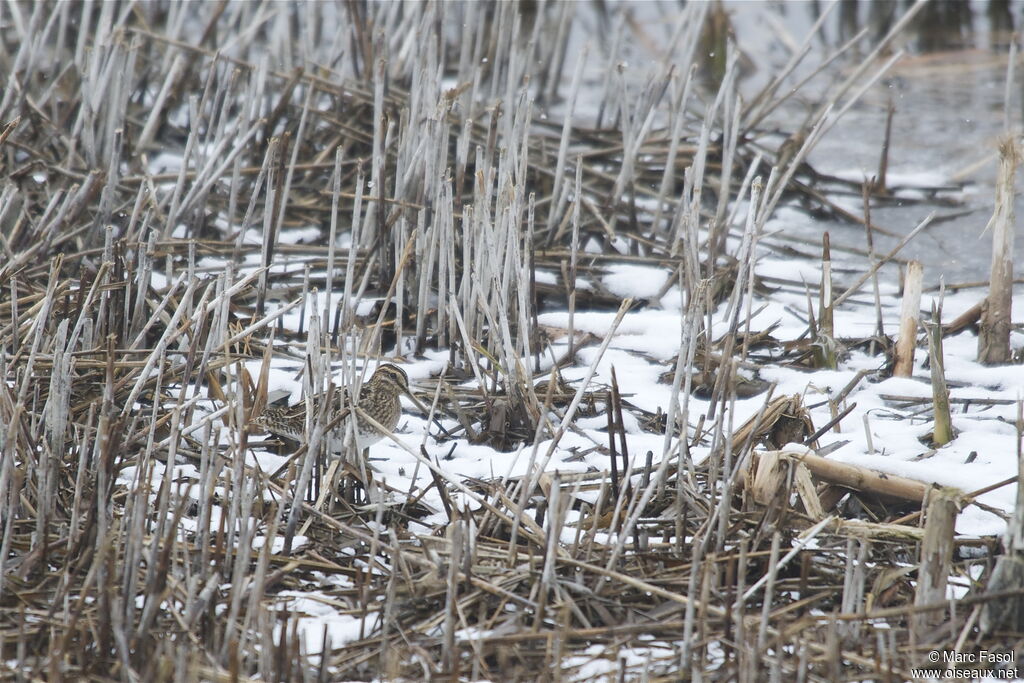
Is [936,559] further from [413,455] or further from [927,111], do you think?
[927,111]

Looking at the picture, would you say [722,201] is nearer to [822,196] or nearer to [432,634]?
[822,196]

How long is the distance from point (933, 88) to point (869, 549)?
6.70 m

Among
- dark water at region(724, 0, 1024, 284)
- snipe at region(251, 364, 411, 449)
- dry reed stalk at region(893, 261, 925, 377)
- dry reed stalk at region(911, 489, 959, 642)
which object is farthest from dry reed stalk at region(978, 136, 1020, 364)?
snipe at region(251, 364, 411, 449)

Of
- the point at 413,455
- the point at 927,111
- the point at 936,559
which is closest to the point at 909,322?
the point at 936,559

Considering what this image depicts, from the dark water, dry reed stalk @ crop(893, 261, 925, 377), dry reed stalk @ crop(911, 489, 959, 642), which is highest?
the dark water

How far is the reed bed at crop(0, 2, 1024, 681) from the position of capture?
98.2 inches

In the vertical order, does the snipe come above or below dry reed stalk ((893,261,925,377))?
below

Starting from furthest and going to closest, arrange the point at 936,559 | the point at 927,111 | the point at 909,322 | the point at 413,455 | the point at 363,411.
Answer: the point at 927,111 < the point at 909,322 < the point at 363,411 < the point at 413,455 < the point at 936,559

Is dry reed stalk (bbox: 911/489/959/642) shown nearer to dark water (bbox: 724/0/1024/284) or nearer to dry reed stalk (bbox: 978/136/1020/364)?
dry reed stalk (bbox: 978/136/1020/364)

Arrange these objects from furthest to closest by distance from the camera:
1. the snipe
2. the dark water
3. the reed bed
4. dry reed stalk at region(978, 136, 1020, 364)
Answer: the dark water < dry reed stalk at region(978, 136, 1020, 364) < the snipe < the reed bed

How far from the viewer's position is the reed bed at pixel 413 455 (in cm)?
249

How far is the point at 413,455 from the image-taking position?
3.18 m

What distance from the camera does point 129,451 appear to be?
3477 millimetres

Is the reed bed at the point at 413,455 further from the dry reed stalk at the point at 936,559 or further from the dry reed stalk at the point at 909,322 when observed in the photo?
the dry reed stalk at the point at 909,322
